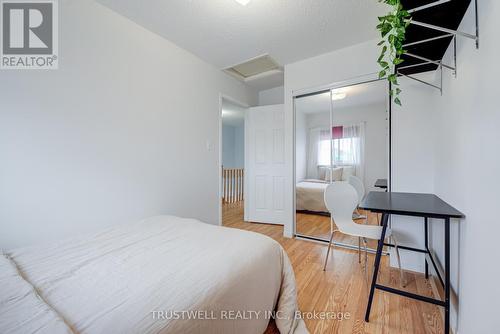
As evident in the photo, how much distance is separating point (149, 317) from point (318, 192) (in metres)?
2.91

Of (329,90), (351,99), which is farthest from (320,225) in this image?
(329,90)

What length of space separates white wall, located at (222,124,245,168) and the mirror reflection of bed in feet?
15.1

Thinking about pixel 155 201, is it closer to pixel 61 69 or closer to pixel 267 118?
pixel 61 69

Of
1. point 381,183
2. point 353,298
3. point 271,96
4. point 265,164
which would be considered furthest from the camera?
point 271,96

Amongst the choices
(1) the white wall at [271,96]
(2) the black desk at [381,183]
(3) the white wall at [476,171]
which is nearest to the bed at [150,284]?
(3) the white wall at [476,171]

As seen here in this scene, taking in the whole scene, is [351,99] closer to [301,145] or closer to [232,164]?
[301,145]

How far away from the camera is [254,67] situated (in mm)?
3156

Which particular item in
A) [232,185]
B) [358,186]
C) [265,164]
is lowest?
[232,185]

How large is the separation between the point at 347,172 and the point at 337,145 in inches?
15.4

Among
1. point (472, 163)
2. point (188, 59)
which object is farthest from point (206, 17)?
point (472, 163)

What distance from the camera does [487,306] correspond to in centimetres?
86

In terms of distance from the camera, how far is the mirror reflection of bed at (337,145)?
8.22 feet

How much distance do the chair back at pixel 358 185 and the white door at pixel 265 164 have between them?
1.23 metres

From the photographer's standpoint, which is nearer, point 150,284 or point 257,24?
point 150,284
